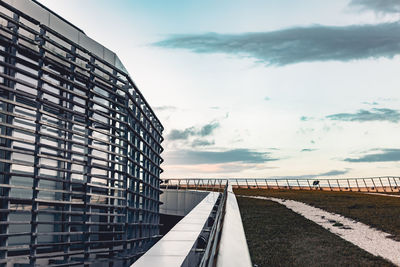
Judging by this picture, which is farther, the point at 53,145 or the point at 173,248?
the point at 53,145

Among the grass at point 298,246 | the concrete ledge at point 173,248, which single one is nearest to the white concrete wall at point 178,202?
the grass at point 298,246

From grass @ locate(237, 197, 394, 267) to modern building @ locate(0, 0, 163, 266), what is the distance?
4027mm

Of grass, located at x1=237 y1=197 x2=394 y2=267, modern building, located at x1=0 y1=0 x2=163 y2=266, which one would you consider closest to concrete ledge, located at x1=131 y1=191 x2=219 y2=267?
grass, located at x1=237 y1=197 x2=394 y2=267

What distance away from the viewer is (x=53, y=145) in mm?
12727

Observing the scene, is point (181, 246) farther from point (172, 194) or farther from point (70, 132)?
point (172, 194)

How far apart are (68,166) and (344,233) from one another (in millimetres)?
8813

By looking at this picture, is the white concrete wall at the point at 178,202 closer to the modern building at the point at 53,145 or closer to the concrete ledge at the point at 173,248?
the modern building at the point at 53,145

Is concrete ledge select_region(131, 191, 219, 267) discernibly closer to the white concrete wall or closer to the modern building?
the modern building

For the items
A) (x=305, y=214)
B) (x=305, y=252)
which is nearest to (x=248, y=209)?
(x=305, y=214)

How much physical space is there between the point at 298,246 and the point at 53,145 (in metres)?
6.77

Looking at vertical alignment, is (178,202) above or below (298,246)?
above

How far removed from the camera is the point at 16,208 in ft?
34.7

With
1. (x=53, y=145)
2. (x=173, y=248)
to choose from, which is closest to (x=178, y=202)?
(x=53, y=145)

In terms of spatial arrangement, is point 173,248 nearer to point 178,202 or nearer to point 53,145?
point 53,145
